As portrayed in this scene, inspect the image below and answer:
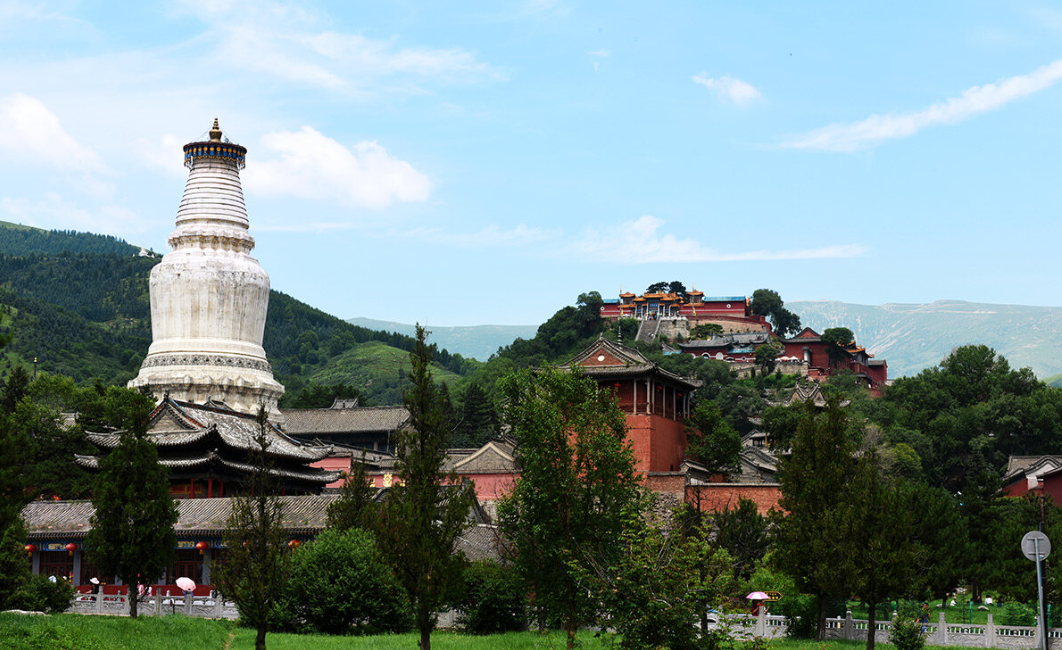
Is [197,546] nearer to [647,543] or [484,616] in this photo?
[484,616]

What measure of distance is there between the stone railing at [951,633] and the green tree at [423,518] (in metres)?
9.77

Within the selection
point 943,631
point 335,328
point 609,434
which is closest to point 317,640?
point 609,434

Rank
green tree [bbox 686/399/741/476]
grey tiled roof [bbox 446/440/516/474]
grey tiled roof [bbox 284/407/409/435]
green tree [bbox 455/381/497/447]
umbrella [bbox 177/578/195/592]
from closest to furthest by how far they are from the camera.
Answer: umbrella [bbox 177/578/195/592] < green tree [bbox 686/399/741/476] < grey tiled roof [bbox 446/440/516/474] < grey tiled roof [bbox 284/407/409/435] < green tree [bbox 455/381/497/447]

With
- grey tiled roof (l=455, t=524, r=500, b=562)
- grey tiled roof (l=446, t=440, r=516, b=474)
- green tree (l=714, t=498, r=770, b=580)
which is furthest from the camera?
grey tiled roof (l=446, t=440, r=516, b=474)

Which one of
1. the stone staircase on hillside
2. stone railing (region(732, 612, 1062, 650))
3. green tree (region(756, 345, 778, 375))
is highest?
the stone staircase on hillside

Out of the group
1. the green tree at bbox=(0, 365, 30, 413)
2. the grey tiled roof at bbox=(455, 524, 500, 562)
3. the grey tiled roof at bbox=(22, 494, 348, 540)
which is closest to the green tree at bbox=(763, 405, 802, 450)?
the grey tiled roof at bbox=(455, 524, 500, 562)

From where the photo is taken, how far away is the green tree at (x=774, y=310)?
123562mm

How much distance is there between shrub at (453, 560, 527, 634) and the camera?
95.4 feet

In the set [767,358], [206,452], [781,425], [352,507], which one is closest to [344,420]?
[781,425]

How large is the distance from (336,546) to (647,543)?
1248cm

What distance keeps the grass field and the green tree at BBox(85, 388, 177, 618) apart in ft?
4.47

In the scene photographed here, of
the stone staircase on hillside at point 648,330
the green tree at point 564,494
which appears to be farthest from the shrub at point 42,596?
the stone staircase on hillside at point 648,330

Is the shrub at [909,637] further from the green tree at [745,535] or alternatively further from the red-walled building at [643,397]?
the red-walled building at [643,397]

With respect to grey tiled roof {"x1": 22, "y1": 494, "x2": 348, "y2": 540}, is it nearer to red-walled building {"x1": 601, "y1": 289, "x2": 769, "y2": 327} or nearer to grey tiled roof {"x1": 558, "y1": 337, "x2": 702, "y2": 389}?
grey tiled roof {"x1": 558, "y1": 337, "x2": 702, "y2": 389}
